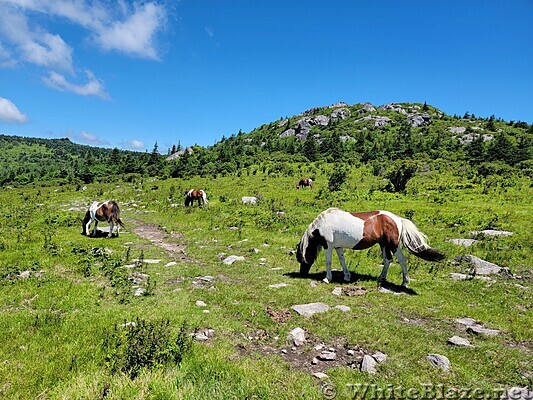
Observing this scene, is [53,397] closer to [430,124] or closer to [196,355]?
[196,355]

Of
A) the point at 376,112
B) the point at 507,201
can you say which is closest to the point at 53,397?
the point at 507,201

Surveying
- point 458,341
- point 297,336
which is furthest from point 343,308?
point 458,341

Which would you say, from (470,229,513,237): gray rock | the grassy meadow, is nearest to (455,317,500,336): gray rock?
the grassy meadow

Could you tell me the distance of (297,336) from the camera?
22.9 ft

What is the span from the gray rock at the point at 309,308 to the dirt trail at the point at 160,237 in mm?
7232

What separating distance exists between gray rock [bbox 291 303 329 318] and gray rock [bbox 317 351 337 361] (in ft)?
5.49

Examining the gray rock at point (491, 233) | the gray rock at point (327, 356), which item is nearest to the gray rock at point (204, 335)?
the gray rock at point (327, 356)

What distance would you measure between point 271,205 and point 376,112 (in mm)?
127112

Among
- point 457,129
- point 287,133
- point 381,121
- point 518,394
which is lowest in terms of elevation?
point 518,394

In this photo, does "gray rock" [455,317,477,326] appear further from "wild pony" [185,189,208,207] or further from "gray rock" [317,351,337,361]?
"wild pony" [185,189,208,207]

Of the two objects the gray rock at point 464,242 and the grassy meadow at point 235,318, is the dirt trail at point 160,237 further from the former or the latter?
the gray rock at point 464,242

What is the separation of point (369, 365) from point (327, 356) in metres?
0.84

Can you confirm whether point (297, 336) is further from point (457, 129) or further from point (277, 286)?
point (457, 129)

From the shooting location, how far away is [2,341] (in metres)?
6.27
